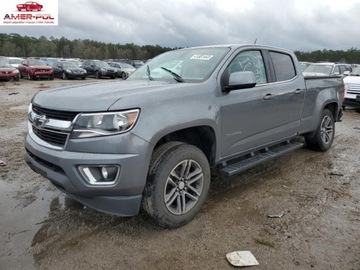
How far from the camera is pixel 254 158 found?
4.05 meters

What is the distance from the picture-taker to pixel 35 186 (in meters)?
4.11

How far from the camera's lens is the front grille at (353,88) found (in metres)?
11.2

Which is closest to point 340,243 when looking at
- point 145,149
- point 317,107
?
point 145,149

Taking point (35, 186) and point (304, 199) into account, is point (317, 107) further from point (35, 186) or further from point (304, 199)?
point (35, 186)

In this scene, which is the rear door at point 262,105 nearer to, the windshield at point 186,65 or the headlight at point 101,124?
the windshield at point 186,65

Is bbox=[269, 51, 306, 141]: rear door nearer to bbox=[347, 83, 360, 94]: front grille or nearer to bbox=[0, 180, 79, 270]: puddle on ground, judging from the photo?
bbox=[0, 180, 79, 270]: puddle on ground

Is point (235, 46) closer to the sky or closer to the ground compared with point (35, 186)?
closer to the sky

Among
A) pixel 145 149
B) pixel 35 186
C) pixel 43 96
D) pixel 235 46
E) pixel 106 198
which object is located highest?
pixel 235 46

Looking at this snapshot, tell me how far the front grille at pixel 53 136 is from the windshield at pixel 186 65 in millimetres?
1449

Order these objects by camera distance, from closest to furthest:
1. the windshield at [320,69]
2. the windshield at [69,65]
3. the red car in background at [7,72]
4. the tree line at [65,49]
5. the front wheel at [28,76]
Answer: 1. the windshield at [320,69]
2. the red car in background at [7,72]
3. the front wheel at [28,76]
4. the windshield at [69,65]
5. the tree line at [65,49]

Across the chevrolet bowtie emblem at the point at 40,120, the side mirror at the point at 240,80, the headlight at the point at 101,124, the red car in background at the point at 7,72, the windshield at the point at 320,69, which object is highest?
the windshield at the point at 320,69

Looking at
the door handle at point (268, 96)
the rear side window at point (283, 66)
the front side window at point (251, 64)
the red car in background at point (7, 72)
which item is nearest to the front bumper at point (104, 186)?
the front side window at point (251, 64)

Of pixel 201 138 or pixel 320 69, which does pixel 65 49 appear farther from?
pixel 201 138

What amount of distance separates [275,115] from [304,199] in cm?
114
